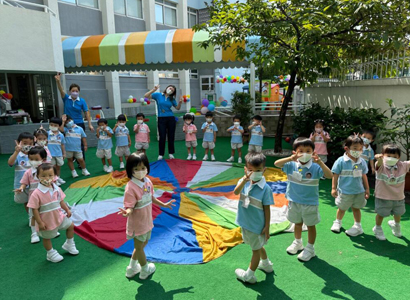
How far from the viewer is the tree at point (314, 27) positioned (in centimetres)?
585

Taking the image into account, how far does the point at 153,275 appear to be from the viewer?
10.5 ft

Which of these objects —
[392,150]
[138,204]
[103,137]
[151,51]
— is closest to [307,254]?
[392,150]

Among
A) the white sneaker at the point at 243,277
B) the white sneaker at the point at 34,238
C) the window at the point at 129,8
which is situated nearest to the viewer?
the white sneaker at the point at 243,277

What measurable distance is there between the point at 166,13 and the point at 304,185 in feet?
70.7

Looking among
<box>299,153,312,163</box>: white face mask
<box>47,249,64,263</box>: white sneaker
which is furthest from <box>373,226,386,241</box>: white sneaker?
<box>47,249,64,263</box>: white sneaker

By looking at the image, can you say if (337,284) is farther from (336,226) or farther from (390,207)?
(390,207)

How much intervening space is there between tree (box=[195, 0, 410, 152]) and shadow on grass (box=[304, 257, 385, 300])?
12.8 ft

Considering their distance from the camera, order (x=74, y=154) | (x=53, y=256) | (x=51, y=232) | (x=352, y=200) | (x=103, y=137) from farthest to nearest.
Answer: (x=103, y=137)
(x=74, y=154)
(x=352, y=200)
(x=53, y=256)
(x=51, y=232)

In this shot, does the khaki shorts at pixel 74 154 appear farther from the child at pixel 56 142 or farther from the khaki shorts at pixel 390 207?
the khaki shorts at pixel 390 207

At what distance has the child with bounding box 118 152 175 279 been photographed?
114 inches

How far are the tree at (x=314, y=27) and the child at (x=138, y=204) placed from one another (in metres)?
4.01

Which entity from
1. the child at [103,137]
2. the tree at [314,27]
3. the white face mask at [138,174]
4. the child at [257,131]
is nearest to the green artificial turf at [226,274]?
the white face mask at [138,174]

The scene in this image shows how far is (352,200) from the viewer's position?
3.83m

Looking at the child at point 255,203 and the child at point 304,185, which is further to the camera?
the child at point 304,185
